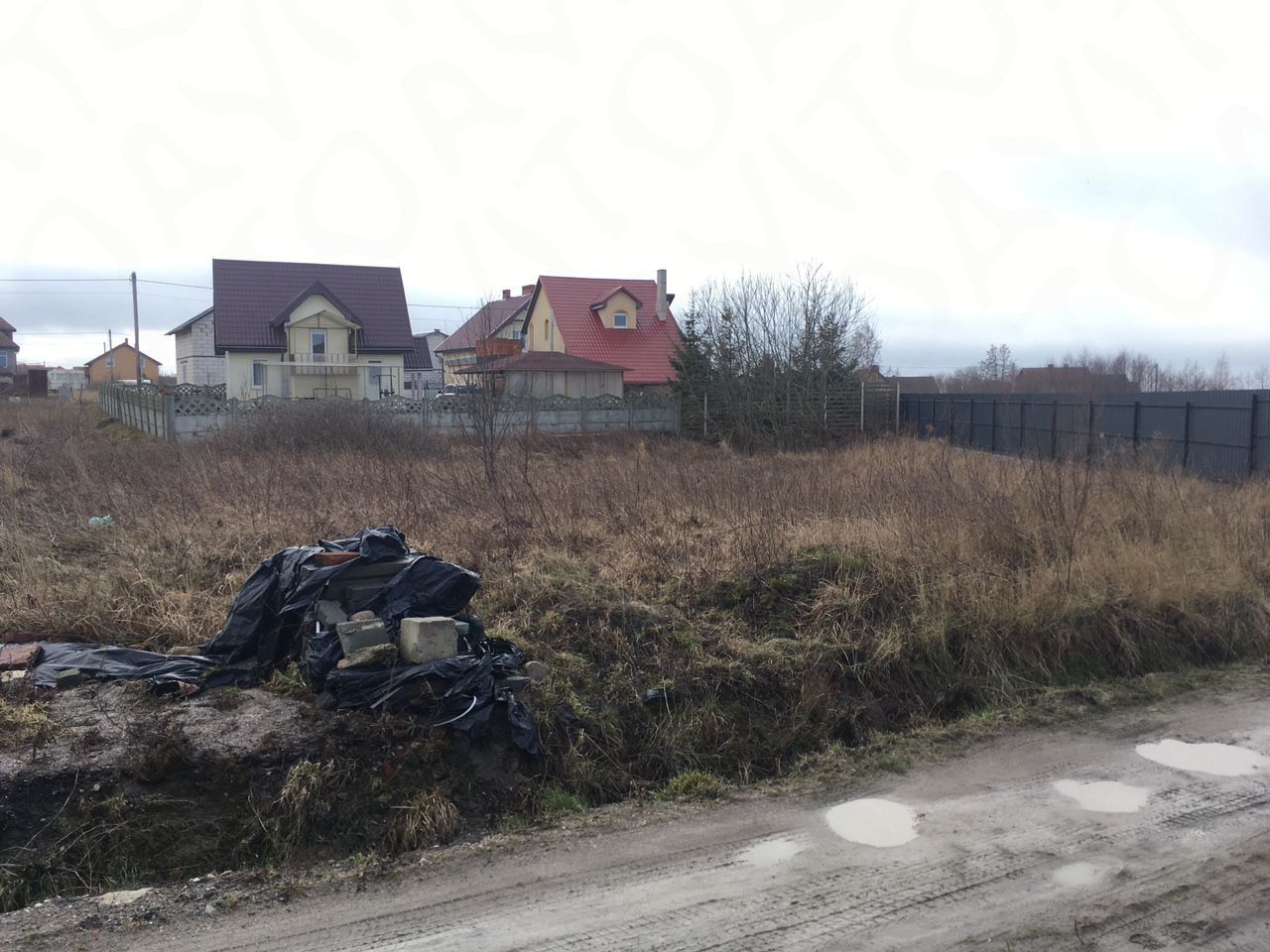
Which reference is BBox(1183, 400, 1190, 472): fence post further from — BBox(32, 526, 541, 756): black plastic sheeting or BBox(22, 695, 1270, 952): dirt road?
BBox(32, 526, 541, 756): black plastic sheeting

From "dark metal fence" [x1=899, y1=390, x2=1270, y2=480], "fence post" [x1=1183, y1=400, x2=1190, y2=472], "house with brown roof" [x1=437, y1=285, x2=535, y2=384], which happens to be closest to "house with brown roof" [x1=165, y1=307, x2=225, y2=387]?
"house with brown roof" [x1=437, y1=285, x2=535, y2=384]

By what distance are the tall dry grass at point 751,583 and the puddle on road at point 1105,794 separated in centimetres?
130

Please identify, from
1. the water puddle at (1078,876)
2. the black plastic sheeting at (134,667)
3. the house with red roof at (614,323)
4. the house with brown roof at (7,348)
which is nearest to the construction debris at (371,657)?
the black plastic sheeting at (134,667)

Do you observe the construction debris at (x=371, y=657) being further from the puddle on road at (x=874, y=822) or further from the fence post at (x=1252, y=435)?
the fence post at (x=1252, y=435)

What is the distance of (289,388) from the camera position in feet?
118

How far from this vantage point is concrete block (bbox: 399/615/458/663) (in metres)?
5.22

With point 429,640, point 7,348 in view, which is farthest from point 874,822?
point 7,348

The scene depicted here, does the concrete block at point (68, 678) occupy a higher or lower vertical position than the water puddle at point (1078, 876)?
higher

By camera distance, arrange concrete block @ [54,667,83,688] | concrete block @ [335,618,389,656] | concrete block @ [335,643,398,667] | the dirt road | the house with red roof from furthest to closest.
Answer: the house with red roof < concrete block @ [54,667,83,688] < concrete block @ [335,618,389,656] < concrete block @ [335,643,398,667] < the dirt road

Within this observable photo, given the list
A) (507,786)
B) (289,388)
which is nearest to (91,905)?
(507,786)

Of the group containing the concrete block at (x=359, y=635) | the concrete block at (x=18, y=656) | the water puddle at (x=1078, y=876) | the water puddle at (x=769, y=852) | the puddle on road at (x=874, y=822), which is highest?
the concrete block at (x=359, y=635)

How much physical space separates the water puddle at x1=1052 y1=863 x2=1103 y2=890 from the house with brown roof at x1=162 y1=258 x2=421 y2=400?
34.4 m

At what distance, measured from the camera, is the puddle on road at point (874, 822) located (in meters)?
4.26

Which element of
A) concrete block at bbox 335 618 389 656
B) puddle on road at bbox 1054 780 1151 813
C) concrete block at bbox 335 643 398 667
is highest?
concrete block at bbox 335 618 389 656
